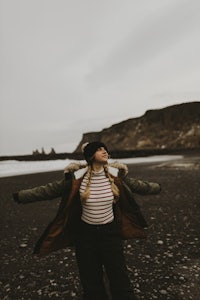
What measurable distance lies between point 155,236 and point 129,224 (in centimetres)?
407

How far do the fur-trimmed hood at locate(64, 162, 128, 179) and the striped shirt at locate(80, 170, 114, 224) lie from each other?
9 centimetres

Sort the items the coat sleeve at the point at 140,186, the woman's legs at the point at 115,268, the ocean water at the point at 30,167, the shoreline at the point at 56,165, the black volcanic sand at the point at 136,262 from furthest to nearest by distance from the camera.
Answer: the ocean water at the point at 30,167, the shoreline at the point at 56,165, the black volcanic sand at the point at 136,262, the coat sleeve at the point at 140,186, the woman's legs at the point at 115,268

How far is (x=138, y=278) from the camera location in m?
5.59

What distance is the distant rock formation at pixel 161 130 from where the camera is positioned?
9519cm

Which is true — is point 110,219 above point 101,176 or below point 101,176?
below

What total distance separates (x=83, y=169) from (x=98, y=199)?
0.43m

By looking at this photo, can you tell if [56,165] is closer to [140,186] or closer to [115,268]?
[140,186]

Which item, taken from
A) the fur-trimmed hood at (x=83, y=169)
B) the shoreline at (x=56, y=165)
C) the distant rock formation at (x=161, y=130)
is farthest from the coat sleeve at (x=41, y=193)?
the distant rock formation at (x=161, y=130)

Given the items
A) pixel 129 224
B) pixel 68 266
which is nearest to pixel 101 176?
pixel 129 224

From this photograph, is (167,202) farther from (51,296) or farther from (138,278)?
(51,296)

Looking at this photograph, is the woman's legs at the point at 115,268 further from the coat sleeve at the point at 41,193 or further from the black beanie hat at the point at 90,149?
the black beanie hat at the point at 90,149

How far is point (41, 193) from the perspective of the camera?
3934 millimetres

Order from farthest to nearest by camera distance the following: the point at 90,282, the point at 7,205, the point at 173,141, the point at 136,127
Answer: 1. the point at 136,127
2. the point at 173,141
3. the point at 7,205
4. the point at 90,282

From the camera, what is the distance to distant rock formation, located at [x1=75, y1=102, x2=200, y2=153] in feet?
312
